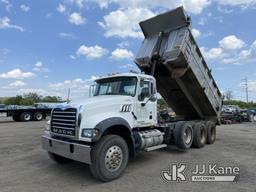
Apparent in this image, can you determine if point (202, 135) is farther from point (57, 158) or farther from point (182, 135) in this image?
point (57, 158)

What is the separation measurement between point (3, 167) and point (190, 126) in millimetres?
5998

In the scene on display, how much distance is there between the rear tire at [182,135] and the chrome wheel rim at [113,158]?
2.93 m

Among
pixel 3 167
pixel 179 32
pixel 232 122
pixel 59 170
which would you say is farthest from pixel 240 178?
pixel 232 122

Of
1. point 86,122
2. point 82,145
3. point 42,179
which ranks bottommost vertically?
point 42,179

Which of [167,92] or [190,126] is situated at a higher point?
[167,92]

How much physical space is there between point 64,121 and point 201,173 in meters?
3.53

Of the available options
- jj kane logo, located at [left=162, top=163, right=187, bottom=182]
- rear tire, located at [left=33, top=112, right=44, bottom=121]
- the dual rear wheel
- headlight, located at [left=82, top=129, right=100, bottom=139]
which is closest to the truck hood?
headlight, located at [left=82, top=129, right=100, bottom=139]

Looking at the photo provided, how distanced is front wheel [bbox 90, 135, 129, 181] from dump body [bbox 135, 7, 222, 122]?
3538 millimetres

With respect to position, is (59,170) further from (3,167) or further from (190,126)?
(190,126)

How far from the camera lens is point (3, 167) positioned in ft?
20.6

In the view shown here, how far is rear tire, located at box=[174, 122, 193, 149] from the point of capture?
309 inches

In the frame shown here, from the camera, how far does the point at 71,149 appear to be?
5.18m

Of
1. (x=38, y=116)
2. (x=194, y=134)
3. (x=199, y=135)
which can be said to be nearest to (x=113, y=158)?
(x=194, y=134)

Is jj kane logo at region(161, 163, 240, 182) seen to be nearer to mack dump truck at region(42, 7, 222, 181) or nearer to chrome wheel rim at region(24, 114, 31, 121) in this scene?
mack dump truck at region(42, 7, 222, 181)
